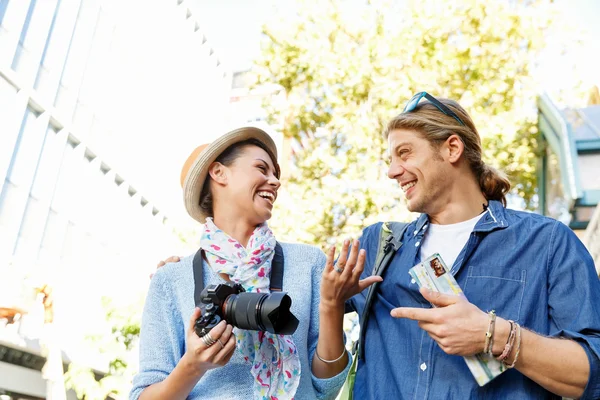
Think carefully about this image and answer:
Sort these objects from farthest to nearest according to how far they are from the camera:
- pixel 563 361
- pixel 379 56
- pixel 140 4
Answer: pixel 140 4, pixel 379 56, pixel 563 361

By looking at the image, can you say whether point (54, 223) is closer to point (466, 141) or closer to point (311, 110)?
point (311, 110)

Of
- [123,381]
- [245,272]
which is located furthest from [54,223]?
[245,272]

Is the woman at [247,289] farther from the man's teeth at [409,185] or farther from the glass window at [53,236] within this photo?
the glass window at [53,236]

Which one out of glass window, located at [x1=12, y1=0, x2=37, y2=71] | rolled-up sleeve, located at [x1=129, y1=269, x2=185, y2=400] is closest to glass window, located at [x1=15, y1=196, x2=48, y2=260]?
glass window, located at [x1=12, y1=0, x2=37, y2=71]

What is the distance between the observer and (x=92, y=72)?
2148cm

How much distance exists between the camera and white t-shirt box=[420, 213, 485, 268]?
2.64 meters

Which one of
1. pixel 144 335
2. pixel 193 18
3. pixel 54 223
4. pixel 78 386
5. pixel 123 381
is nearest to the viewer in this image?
pixel 144 335

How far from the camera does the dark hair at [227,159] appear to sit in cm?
302

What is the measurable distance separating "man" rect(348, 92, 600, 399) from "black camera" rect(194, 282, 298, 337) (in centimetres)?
38

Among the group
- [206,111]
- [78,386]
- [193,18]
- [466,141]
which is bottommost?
[78,386]

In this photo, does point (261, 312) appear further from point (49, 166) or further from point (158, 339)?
point (49, 166)

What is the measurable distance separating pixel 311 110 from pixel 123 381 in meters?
6.30

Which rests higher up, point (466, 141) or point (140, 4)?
point (140, 4)

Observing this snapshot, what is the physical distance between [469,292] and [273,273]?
777 millimetres
